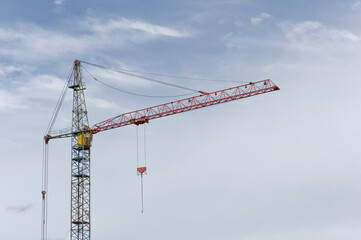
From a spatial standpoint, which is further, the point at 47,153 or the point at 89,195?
the point at 47,153

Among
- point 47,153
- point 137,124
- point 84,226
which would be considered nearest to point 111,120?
point 137,124

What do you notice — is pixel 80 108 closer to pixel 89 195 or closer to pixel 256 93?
pixel 89 195

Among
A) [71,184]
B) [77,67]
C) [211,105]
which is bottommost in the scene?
[71,184]

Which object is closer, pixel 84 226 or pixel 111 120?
pixel 84 226

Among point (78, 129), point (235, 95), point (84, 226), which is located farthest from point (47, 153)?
point (235, 95)

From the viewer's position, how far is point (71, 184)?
13000 cm

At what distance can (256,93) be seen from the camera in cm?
13225

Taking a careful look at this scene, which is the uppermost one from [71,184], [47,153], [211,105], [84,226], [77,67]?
[77,67]

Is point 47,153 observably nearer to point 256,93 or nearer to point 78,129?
point 78,129

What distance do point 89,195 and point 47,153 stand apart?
694 inches

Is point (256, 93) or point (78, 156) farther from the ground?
point (256, 93)

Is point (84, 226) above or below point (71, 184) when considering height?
below

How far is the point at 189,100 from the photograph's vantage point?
134 m

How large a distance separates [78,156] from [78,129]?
7.20 meters
